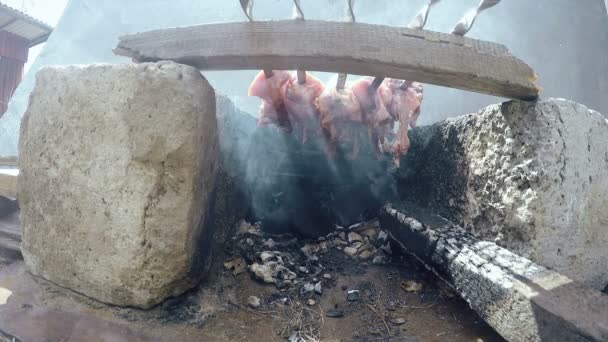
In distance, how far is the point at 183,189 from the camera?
1911 mm

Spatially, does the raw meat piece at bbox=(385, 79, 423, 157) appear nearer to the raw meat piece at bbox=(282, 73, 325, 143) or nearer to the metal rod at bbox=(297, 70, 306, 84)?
the raw meat piece at bbox=(282, 73, 325, 143)

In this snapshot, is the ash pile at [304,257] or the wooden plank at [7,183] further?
the wooden plank at [7,183]

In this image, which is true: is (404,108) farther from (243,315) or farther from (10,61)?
(10,61)

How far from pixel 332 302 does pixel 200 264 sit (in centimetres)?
87

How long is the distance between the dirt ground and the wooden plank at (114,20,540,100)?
1329 mm

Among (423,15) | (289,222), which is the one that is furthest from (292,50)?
(289,222)

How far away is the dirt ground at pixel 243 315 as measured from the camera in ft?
5.99

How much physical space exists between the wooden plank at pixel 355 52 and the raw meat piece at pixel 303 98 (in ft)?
2.18

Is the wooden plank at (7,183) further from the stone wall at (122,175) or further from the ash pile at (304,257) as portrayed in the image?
the ash pile at (304,257)

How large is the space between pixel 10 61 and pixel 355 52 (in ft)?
31.4

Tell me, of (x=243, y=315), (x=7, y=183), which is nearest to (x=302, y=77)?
(x=243, y=315)

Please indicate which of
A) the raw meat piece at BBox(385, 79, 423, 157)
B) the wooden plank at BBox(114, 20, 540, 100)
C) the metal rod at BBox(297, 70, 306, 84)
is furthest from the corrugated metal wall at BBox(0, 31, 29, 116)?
the raw meat piece at BBox(385, 79, 423, 157)

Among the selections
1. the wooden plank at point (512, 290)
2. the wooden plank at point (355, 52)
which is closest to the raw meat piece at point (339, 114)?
the wooden plank at point (355, 52)

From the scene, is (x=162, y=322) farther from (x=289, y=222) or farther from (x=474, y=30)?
(x=474, y=30)
